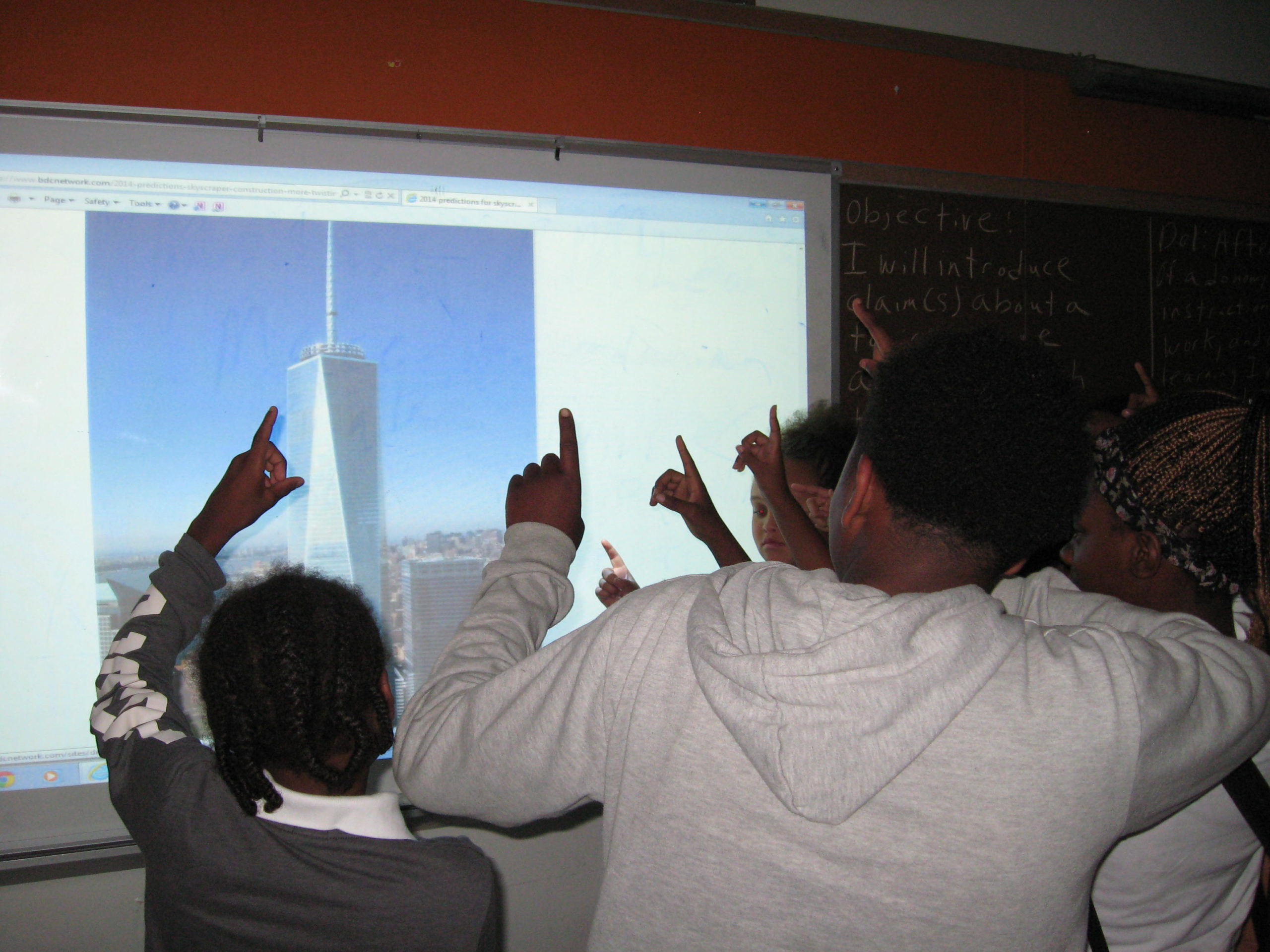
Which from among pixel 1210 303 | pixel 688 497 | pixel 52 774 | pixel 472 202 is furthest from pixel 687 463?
pixel 1210 303

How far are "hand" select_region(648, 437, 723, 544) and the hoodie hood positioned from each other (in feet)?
2.32

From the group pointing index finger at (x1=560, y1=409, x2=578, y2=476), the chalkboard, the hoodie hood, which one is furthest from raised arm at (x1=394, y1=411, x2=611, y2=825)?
the chalkboard

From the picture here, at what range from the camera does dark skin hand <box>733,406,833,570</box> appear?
4.24 feet

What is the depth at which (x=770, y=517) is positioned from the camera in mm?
1549

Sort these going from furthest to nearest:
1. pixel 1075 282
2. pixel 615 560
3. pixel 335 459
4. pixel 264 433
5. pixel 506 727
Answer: pixel 1075 282 < pixel 615 560 < pixel 335 459 < pixel 264 433 < pixel 506 727

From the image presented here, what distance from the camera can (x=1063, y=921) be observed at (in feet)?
2.16

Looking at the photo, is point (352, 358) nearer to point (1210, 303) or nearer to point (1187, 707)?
point (1187, 707)

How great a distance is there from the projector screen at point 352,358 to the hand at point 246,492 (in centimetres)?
9

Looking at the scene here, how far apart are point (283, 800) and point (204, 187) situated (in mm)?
1059

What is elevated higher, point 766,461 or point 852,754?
point 766,461

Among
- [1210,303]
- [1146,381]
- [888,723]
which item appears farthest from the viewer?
[1210,303]

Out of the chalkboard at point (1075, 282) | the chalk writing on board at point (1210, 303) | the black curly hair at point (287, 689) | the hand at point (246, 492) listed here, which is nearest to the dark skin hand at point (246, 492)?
the hand at point (246, 492)

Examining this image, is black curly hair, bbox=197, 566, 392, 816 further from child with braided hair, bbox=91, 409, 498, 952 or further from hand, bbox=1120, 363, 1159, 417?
hand, bbox=1120, 363, 1159, 417

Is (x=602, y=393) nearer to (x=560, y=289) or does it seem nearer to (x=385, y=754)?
(x=560, y=289)
